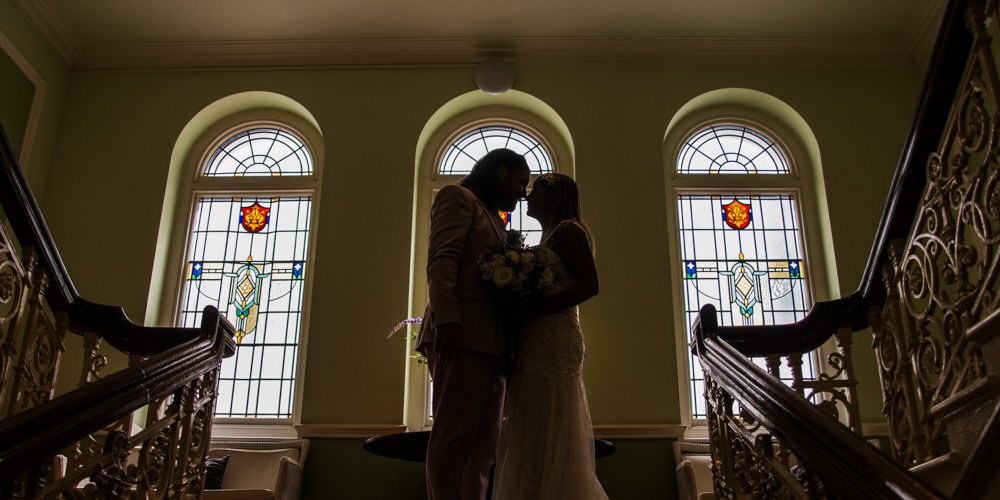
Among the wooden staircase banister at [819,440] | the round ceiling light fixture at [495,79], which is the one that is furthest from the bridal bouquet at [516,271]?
the round ceiling light fixture at [495,79]

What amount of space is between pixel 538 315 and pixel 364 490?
317cm

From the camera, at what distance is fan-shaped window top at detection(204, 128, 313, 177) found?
7.13 meters

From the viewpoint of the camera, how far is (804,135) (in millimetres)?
7027

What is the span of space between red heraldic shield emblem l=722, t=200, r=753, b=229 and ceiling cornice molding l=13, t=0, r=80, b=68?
5.33 metres

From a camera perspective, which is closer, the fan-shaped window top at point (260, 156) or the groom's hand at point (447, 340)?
the groom's hand at point (447, 340)

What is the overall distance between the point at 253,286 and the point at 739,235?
3730 mm

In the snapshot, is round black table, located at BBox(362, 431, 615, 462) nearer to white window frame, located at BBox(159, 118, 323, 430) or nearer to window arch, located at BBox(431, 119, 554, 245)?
white window frame, located at BBox(159, 118, 323, 430)

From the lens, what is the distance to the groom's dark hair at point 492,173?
3205 millimetres

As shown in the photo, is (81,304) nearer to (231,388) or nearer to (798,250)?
(231,388)

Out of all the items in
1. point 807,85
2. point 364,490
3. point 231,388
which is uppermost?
point 807,85

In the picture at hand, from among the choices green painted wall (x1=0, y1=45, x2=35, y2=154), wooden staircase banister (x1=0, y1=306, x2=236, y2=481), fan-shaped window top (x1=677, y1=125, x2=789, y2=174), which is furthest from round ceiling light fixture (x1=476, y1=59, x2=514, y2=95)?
wooden staircase banister (x1=0, y1=306, x2=236, y2=481)

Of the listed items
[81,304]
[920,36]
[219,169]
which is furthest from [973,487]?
[219,169]

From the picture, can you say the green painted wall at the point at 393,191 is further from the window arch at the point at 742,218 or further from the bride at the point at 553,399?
the bride at the point at 553,399

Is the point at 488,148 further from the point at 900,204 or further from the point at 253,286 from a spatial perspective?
the point at 900,204
